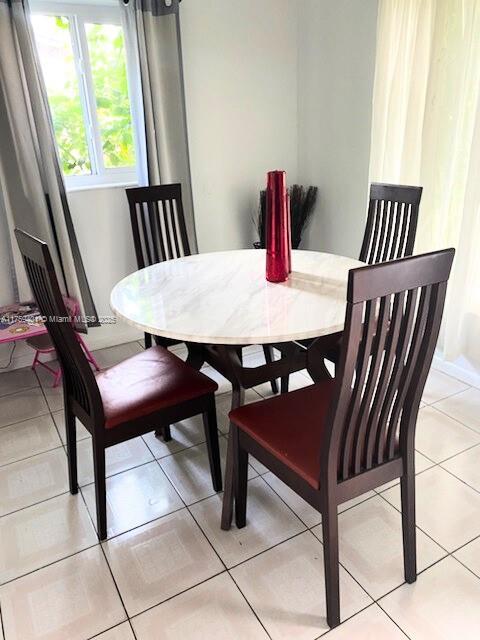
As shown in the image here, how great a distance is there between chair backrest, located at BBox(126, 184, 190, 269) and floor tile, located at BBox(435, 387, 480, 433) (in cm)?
160

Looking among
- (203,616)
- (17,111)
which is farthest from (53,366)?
(203,616)

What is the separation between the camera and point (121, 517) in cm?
178

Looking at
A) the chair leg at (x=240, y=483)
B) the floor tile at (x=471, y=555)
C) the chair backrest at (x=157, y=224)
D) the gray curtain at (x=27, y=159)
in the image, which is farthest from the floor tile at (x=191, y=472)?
the gray curtain at (x=27, y=159)

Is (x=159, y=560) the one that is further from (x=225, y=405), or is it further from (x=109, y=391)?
(x=225, y=405)

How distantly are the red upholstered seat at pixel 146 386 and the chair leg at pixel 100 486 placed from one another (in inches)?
3.6

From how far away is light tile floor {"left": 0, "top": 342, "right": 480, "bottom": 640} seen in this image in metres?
1.38

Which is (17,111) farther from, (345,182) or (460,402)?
(460,402)

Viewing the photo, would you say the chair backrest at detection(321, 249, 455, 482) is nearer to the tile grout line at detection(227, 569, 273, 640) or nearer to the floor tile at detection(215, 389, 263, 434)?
the tile grout line at detection(227, 569, 273, 640)

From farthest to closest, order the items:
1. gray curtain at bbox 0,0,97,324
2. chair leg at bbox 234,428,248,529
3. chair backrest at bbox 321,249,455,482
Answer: gray curtain at bbox 0,0,97,324, chair leg at bbox 234,428,248,529, chair backrest at bbox 321,249,455,482

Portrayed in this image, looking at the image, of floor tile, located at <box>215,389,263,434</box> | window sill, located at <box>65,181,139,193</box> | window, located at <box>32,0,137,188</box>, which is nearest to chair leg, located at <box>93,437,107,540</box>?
floor tile, located at <box>215,389,263,434</box>

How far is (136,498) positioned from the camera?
1.87m

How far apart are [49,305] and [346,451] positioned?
98 cm

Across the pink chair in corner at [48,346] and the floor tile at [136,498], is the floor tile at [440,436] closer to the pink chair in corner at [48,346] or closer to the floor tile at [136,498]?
the floor tile at [136,498]

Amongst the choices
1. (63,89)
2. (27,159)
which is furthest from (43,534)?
(63,89)
